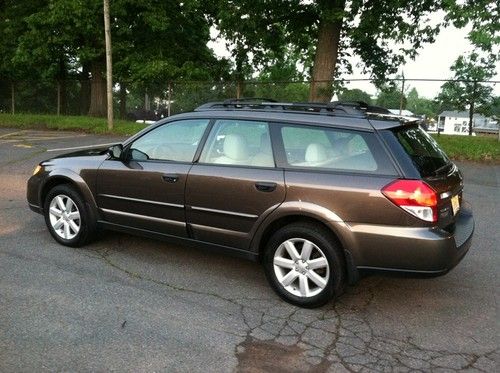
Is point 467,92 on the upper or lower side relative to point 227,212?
upper

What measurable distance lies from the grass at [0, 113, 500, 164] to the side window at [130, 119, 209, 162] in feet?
32.5

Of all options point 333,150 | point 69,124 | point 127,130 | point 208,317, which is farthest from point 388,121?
point 69,124

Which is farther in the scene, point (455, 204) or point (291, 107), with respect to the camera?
point (291, 107)

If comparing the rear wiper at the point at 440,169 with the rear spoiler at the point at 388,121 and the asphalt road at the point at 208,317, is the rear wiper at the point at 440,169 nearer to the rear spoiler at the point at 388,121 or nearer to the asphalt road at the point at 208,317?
the rear spoiler at the point at 388,121

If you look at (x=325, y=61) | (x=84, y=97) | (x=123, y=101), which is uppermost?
(x=325, y=61)

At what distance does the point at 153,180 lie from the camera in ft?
14.7

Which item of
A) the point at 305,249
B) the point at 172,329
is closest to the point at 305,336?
the point at 305,249

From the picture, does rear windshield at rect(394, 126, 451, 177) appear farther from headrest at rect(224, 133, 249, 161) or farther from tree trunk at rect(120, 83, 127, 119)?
tree trunk at rect(120, 83, 127, 119)

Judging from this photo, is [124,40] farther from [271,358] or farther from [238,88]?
[271,358]

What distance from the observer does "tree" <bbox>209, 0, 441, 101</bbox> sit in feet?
51.2

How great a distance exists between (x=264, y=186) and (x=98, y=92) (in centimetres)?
2203

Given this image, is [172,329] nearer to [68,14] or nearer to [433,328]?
[433,328]

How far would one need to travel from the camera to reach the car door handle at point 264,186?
12.6ft

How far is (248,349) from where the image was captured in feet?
10.4
